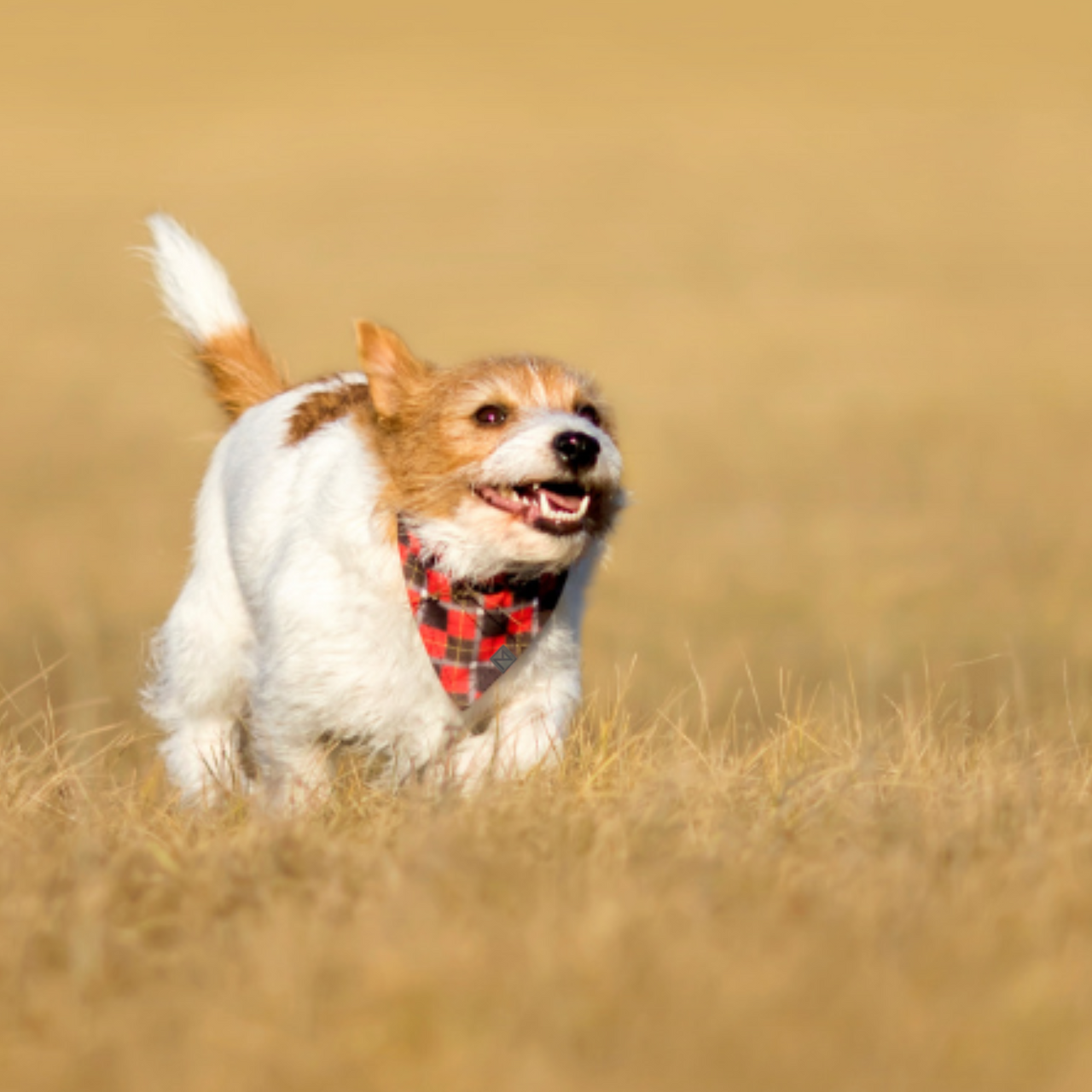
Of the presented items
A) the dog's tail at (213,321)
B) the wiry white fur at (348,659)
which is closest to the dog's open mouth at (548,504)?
the wiry white fur at (348,659)

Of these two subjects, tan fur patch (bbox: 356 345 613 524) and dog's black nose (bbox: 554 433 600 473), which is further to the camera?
tan fur patch (bbox: 356 345 613 524)

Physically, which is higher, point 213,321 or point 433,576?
point 213,321

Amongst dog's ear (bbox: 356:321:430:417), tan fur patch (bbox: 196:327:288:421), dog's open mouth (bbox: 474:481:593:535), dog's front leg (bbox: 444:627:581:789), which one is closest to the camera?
dog's open mouth (bbox: 474:481:593:535)

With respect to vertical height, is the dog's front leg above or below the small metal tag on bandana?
below

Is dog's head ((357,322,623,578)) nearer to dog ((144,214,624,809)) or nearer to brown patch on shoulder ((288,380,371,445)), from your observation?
dog ((144,214,624,809))

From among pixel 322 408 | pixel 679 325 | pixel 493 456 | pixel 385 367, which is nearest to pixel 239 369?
pixel 322 408

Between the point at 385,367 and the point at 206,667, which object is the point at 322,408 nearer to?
the point at 385,367

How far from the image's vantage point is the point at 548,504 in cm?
478

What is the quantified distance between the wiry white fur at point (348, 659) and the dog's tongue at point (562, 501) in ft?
Result: 1.28

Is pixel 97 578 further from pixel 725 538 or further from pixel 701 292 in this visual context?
pixel 701 292

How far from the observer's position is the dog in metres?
4.80

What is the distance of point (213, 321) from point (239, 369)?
0.69 feet

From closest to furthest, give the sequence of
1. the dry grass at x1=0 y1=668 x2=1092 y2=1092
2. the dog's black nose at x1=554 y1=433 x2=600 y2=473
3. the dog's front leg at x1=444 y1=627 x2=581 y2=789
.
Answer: the dry grass at x1=0 y1=668 x2=1092 y2=1092, the dog's black nose at x1=554 y1=433 x2=600 y2=473, the dog's front leg at x1=444 y1=627 x2=581 y2=789

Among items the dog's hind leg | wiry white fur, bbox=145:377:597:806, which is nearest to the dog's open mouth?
wiry white fur, bbox=145:377:597:806
